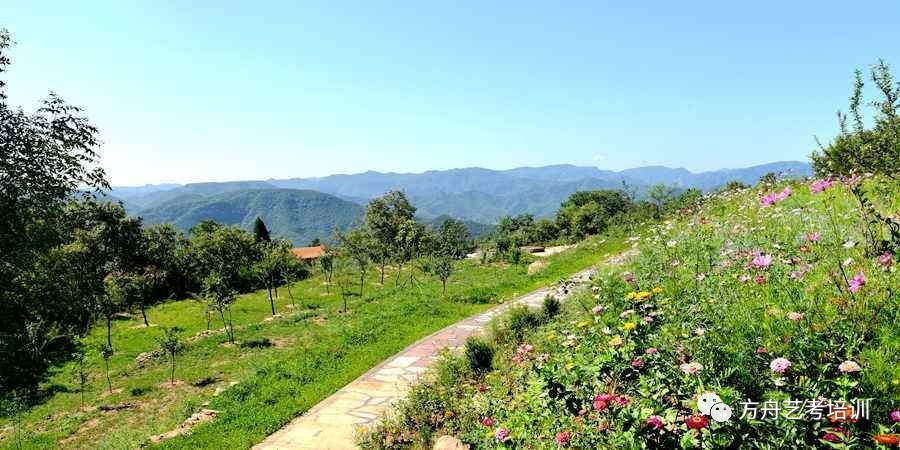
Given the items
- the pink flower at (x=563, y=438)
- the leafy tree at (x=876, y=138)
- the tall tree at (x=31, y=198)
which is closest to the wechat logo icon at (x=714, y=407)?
the pink flower at (x=563, y=438)

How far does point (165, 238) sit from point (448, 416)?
54.9 meters

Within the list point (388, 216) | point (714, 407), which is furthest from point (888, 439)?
point (388, 216)

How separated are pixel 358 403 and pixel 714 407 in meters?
6.26

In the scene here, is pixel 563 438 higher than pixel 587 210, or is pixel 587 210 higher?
pixel 563 438

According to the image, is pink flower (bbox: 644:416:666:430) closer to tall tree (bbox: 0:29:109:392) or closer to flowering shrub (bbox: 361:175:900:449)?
flowering shrub (bbox: 361:175:900:449)

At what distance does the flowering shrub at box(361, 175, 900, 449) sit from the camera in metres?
2.99

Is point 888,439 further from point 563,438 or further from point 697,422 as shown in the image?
point 563,438

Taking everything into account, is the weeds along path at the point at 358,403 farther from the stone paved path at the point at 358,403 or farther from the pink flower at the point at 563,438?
the pink flower at the point at 563,438

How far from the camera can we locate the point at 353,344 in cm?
1167

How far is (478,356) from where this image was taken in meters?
8.05

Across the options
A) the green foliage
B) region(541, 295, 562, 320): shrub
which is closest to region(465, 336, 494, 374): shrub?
region(541, 295, 562, 320): shrub

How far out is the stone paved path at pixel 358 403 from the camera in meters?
6.85

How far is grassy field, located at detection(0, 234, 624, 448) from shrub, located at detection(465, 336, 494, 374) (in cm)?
274

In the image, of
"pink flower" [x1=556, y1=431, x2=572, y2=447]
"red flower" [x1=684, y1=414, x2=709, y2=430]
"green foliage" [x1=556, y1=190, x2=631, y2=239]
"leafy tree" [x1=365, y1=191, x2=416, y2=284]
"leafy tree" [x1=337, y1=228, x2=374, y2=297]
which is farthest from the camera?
"green foliage" [x1=556, y1=190, x2=631, y2=239]
